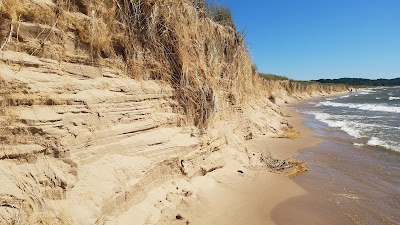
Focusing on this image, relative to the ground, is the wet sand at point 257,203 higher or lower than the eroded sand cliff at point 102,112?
lower

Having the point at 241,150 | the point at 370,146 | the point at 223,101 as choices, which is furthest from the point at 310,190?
the point at 370,146

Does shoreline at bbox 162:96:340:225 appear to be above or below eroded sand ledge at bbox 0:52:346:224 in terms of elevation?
below

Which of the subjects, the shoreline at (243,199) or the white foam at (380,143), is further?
the white foam at (380,143)

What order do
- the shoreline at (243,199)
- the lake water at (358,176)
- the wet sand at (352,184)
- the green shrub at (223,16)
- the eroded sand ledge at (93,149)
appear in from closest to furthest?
the eroded sand ledge at (93,149), the shoreline at (243,199), the wet sand at (352,184), the lake water at (358,176), the green shrub at (223,16)

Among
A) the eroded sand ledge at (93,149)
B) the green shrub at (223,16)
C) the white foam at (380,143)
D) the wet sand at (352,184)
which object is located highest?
the green shrub at (223,16)

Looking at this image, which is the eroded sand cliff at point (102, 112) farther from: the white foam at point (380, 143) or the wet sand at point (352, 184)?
the white foam at point (380, 143)

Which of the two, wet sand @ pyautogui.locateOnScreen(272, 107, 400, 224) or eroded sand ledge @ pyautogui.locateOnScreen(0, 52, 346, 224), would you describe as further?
wet sand @ pyautogui.locateOnScreen(272, 107, 400, 224)

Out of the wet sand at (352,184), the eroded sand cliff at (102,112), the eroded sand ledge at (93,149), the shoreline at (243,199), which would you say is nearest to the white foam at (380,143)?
the wet sand at (352,184)

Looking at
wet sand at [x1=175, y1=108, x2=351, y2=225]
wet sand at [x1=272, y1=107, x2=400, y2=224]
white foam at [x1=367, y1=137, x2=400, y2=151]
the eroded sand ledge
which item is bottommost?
white foam at [x1=367, y1=137, x2=400, y2=151]

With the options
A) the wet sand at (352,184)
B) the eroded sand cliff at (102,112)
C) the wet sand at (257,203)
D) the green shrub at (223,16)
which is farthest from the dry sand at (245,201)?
the green shrub at (223,16)

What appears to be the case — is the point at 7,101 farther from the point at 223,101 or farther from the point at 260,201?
the point at 223,101

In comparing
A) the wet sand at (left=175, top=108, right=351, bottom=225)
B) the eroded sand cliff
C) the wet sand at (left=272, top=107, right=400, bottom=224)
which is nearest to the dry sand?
the wet sand at (left=175, top=108, right=351, bottom=225)

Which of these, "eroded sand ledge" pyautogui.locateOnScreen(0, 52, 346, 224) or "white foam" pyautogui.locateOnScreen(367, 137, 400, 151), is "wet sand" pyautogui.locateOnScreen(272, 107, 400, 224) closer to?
"white foam" pyautogui.locateOnScreen(367, 137, 400, 151)

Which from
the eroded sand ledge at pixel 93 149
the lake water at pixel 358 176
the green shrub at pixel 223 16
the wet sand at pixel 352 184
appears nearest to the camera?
the eroded sand ledge at pixel 93 149
